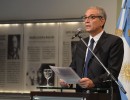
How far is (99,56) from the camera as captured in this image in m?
2.58

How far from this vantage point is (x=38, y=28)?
17.1ft

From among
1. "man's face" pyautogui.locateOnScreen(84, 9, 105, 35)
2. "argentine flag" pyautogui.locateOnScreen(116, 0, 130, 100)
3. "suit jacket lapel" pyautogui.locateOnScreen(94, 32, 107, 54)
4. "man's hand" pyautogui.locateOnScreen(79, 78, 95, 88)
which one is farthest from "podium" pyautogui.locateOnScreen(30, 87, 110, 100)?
"argentine flag" pyautogui.locateOnScreen(116, 0, 130, 100)

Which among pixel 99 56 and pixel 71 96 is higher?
pixel 99 56

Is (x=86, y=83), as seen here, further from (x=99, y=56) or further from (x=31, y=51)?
(x=31, y=51)

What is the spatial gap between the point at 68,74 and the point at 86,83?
0.47ft

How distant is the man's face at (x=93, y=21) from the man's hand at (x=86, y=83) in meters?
0.52

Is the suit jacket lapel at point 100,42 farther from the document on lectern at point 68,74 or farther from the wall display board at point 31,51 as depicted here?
the wall display board at point 31,51

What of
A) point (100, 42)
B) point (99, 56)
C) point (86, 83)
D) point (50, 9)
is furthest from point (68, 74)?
point (50, 9)

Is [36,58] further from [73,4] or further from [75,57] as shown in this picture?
[75,57]

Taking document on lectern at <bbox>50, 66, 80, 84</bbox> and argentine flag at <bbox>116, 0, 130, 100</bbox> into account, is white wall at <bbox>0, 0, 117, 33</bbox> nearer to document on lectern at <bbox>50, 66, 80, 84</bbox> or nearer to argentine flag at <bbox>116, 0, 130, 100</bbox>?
argentine flag at <bbox>116, 0, 130, 100</bbox>

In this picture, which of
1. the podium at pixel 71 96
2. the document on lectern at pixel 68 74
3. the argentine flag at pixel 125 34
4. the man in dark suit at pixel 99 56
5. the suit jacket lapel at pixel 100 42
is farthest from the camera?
the argentine flag at pixel 125 34

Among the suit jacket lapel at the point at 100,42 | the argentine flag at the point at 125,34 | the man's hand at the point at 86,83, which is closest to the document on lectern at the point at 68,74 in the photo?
the man's hand at the point at 86,83

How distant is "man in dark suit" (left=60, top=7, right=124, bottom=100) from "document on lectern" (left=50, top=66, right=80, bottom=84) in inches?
2.6

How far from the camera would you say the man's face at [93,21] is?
2713 millimetres
